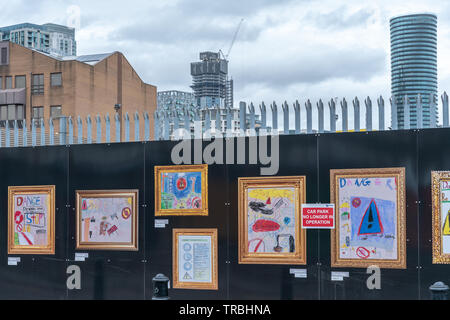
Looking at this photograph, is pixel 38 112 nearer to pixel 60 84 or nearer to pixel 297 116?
pixel 60 84

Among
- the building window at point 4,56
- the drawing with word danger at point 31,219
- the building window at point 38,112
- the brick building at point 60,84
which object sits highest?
the building window at point 4,56

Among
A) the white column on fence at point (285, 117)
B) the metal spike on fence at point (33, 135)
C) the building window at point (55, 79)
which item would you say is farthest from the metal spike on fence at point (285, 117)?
the building window at point (55, 79)

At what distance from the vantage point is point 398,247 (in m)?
10.6

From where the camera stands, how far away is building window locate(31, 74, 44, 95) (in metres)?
63.0

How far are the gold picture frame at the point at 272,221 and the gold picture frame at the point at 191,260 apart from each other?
53 cm

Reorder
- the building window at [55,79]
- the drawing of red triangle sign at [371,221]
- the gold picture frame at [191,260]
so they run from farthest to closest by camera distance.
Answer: the building window at [55,79], the gold picture frame at [191,260], the drawing of red triangle sign at [371,221]

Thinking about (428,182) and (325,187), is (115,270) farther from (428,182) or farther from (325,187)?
(428,182)

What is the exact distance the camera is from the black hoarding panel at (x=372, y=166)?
10500mm

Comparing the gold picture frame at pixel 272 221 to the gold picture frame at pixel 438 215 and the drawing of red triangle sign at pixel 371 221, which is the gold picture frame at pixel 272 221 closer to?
the drawing of red triangle sign at pixel 371 221

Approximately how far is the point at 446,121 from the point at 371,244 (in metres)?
2.32

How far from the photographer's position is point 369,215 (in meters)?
10.7

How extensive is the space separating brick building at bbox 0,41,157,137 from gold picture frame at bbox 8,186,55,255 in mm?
48992

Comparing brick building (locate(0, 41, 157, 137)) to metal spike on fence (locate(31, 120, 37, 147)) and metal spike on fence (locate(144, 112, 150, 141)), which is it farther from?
metal spike on fence (locate(144, 112, 150, 141))
